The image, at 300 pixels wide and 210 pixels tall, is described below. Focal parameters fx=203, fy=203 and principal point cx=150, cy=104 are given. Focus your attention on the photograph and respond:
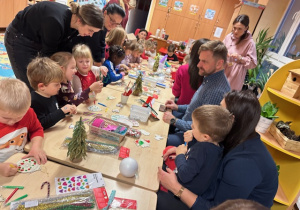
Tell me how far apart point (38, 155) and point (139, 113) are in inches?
35.1

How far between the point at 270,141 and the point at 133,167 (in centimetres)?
176

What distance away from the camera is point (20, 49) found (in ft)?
6.52

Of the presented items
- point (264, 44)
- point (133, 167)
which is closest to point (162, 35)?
point (264, 44)

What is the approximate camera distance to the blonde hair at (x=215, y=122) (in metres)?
1.25

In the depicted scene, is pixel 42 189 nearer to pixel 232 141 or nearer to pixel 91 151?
pixel 91 151

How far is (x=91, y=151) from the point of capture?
1325 millimetres

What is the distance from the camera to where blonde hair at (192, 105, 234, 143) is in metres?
1.25

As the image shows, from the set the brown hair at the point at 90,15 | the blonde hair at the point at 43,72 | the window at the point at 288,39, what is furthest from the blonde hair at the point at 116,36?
the window at the point at 288,39

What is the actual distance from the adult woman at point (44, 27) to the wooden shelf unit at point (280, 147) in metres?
2.10

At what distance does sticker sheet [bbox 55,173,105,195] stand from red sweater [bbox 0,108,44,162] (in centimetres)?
42

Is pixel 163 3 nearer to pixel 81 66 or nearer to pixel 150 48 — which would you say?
pixel 150 48

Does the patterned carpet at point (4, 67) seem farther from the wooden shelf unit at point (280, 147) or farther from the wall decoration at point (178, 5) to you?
the wall decoration at point (178, 5)

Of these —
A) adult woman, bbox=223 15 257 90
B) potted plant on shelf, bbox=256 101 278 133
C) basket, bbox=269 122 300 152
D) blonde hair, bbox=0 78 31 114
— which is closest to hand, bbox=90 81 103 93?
blonde hair, bbox=0 78 31 114

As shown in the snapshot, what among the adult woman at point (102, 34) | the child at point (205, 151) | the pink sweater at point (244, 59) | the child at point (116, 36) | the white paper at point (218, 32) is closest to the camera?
the child at point (205, 151)
